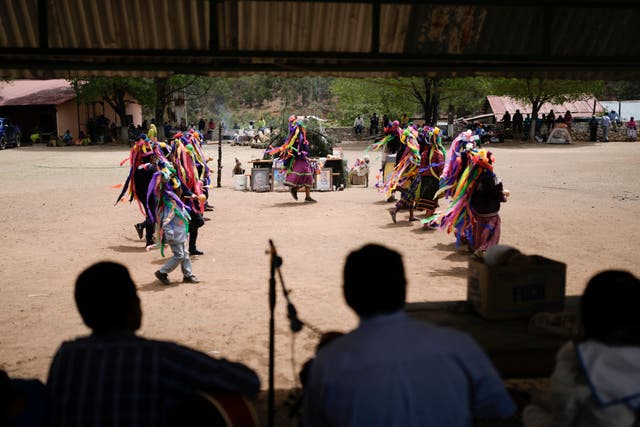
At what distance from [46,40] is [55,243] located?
6266mm

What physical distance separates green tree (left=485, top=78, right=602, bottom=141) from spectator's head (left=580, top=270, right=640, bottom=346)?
3433 centimetres

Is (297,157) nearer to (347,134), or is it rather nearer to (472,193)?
(472,193)

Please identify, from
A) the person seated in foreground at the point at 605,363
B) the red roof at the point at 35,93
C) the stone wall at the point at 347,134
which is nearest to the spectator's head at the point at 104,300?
the person seated in foreground at the point at 605,363

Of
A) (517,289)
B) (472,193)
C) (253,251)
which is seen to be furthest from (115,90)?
(517,289)

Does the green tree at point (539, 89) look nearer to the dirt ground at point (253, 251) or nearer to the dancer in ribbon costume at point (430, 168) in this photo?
the dirt ground at point (253, 251)

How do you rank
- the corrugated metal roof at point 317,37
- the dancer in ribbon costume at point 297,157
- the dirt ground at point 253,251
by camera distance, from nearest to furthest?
the corrugated metal roof at point 317,37 < the dirt ground at point 253,251 < the dancer in ribbon costume at point 297,157

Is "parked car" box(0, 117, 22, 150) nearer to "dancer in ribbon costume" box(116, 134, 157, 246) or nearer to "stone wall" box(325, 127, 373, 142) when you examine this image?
"stone wall" box(325, 127, 373, 142)

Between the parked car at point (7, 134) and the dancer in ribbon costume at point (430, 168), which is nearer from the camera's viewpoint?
the dancer in ribbon costume at point (430, 168)

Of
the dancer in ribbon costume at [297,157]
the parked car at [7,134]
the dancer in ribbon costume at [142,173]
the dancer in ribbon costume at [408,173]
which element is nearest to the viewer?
the dancer in ribbon costume at [142,173]

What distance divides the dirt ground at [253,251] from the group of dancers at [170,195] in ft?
1.00

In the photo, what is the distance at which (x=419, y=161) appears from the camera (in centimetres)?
1258

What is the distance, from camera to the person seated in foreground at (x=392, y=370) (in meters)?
2.12

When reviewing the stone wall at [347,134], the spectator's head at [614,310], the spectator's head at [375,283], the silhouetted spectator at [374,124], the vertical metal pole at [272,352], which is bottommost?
the vertical metal pole at [272,352]

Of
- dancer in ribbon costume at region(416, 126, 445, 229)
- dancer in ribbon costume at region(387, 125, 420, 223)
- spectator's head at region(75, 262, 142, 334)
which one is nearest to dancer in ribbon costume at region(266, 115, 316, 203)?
dancer in ribbon costume at region(387, 125, 420, 223)
